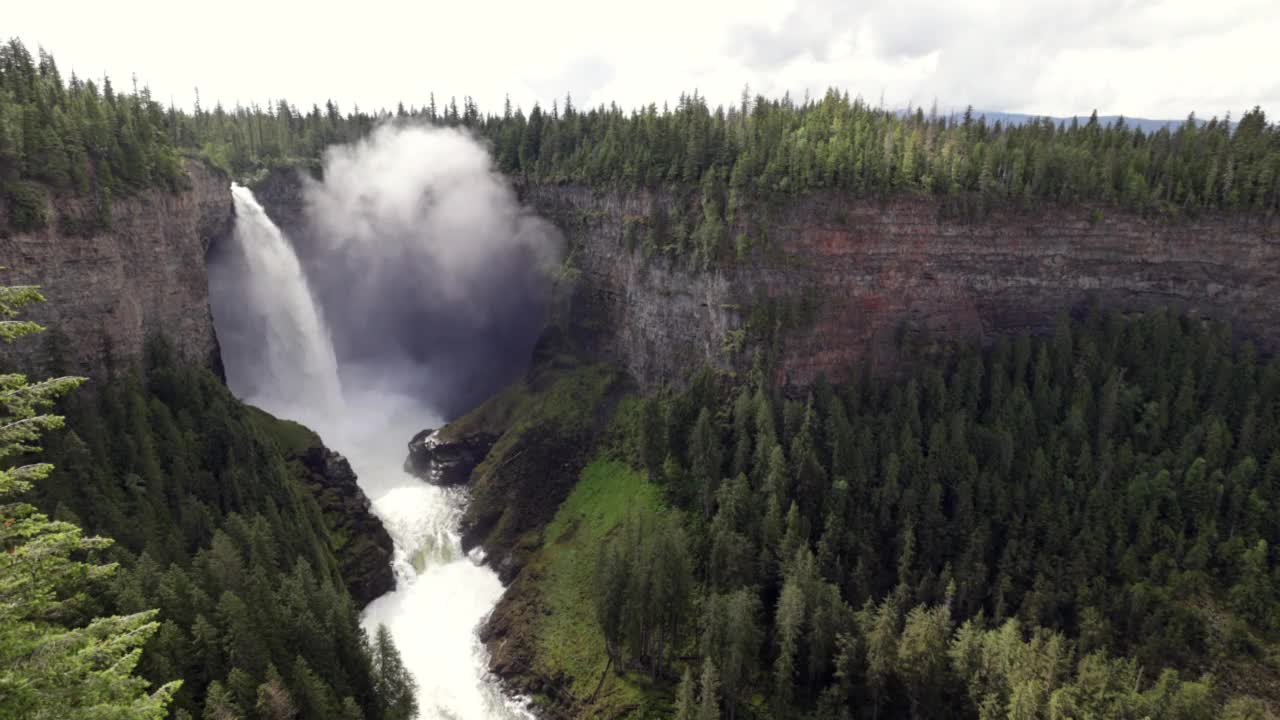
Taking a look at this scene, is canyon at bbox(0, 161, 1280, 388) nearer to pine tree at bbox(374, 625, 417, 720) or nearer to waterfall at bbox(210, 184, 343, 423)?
waterfall at bbox(210, 184, 343, 423)

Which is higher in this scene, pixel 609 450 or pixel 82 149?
pixel 82 149

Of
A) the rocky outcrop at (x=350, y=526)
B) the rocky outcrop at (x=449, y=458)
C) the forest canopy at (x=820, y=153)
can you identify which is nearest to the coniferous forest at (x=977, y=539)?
the forest canopy at (x=820, y=153)

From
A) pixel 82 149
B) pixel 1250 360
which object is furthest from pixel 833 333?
pixel 82 149

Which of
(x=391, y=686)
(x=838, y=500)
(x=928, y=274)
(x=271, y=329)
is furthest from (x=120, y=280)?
(x=928, y=274)

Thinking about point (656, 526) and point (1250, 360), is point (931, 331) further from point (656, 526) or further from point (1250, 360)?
point (656, 526)

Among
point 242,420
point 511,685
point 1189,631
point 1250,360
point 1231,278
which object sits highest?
point 1231,278

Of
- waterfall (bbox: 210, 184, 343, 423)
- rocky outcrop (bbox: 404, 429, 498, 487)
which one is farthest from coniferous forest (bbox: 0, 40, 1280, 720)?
waterfall (bbox: 210, 184, 343, 423)
